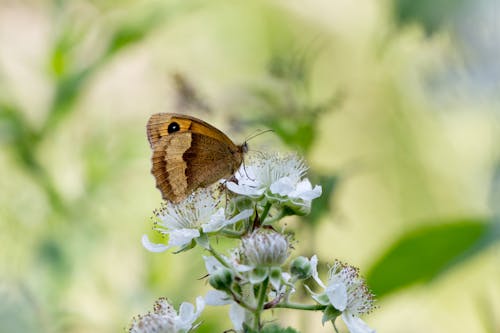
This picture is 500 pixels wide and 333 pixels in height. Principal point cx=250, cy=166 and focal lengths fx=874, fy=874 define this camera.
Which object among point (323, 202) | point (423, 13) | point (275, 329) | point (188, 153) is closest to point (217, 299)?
point (275, 329)

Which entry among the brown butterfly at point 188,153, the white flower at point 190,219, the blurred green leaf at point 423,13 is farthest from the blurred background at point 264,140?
the white flower at point 190,219

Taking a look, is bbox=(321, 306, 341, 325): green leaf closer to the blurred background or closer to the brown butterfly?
the brown butterfly

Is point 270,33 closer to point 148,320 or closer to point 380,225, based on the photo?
point 380,225

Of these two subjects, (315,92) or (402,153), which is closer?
(402,153)

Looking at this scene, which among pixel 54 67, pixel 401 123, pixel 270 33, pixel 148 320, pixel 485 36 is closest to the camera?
pixel 148 320

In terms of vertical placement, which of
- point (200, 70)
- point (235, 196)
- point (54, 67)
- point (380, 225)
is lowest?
point (235, 196)

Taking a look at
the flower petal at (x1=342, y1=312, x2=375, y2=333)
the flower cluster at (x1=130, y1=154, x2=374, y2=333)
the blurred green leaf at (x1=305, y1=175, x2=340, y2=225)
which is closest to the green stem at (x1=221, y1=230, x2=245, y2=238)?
the flower cluster at (x1=130, y1=154, x2=374, y2=333)

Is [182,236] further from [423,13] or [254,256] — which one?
[423,13]

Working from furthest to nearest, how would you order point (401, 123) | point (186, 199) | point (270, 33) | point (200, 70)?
1. point (270, 33)
2. point (200, 70)
3. point (401, 123)
4. point (186, 199)

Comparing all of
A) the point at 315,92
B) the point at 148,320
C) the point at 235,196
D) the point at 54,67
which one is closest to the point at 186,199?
the point at 235,196

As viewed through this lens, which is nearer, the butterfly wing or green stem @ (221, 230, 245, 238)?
green stem @ (221, 230, 245, 238)
